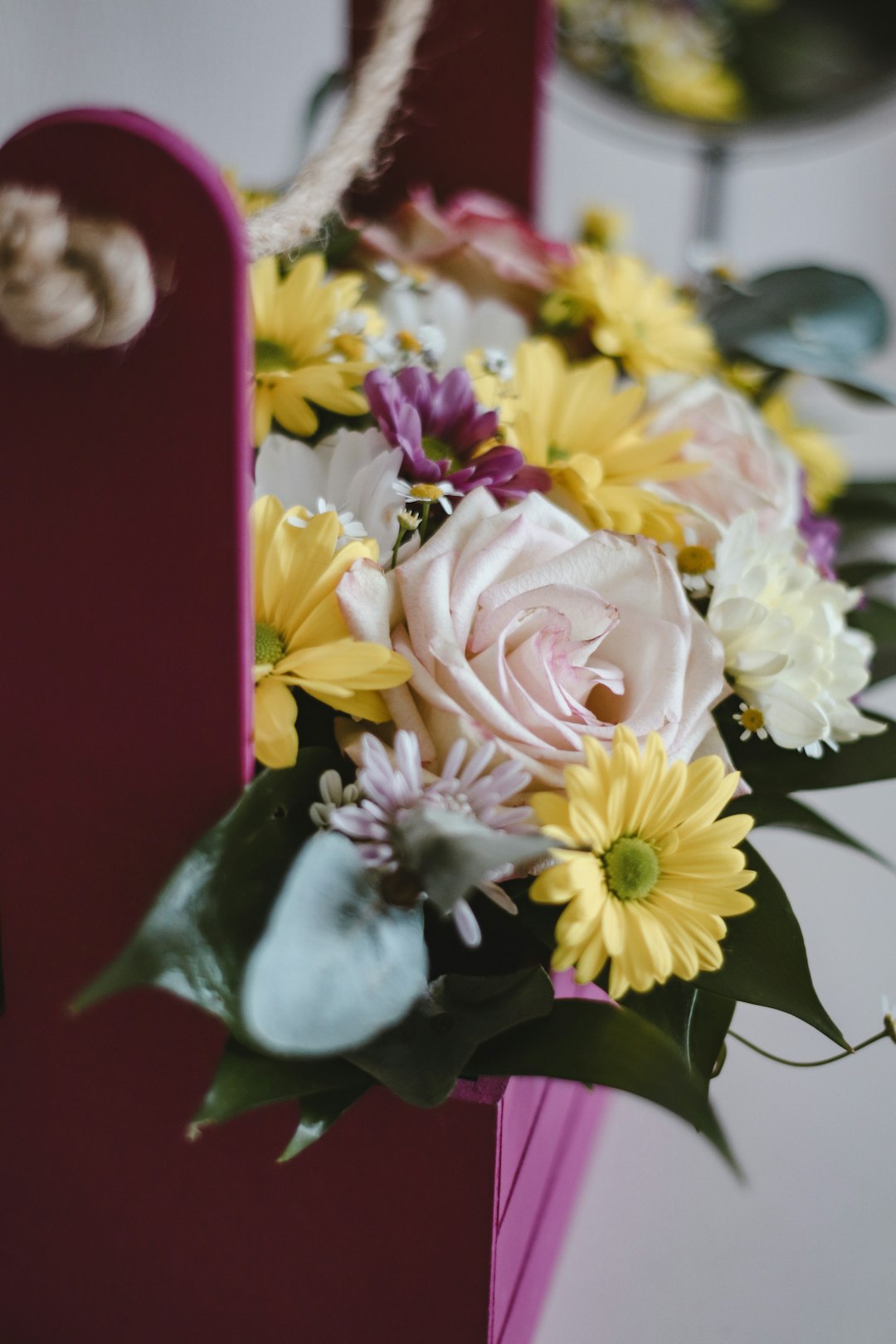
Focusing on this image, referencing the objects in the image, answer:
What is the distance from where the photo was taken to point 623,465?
48cm

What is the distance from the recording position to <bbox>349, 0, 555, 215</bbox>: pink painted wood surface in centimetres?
65

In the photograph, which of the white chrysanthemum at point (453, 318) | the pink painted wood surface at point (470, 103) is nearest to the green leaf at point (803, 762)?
the white chrysanthemum at point (453, 318)

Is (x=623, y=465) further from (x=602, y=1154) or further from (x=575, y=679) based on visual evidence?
(x=602, y=1154)

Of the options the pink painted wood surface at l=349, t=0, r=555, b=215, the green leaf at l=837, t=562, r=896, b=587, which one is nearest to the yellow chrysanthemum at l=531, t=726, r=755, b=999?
the green leaf at l=837, t=562, r=896, b=587

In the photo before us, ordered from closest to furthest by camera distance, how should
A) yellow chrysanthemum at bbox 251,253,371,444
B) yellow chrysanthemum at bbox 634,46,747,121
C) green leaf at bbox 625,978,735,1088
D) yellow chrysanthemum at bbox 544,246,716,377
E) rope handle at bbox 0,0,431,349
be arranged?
rope handle at bbox 0,0,431,349, green leaf at bbox 625,978,735,1088, yellow chrysanthemum at bbox 251,253,371,444, yellow chrysanthemum at bbox 544,246,716,377, yellow chrysanthemum at bbox 634,46,747,121

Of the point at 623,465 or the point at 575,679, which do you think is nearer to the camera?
the point at 575,679

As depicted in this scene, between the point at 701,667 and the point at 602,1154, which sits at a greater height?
the point at 701,667

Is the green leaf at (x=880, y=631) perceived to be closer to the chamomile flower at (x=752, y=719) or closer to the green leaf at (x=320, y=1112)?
the chamomile flower at (x=752, y=719)

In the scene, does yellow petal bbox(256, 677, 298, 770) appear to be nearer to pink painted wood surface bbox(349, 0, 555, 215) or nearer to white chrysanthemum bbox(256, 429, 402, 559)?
white chrysanthemum bbox(256, 429, 402, 559)

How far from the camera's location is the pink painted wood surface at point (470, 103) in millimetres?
652

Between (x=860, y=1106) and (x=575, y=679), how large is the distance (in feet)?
1.06

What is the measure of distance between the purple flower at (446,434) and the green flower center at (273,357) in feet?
0.18

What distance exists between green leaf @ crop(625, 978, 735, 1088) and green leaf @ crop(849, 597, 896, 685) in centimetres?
23

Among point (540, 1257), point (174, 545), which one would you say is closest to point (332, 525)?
point (174, 545)
